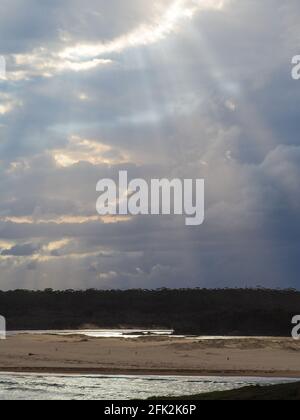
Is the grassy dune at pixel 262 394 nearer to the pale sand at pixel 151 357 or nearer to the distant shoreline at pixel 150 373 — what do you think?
the distant shoreline at pixel 150 373

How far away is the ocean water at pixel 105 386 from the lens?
3750 centimetres

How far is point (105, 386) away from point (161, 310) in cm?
8156

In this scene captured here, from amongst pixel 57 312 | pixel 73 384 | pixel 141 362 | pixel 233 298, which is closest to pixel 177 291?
pixel 233 298

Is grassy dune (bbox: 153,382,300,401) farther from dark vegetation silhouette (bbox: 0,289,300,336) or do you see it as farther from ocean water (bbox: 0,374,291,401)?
dark vegetation silhouette (bbox: 0,289,300,336)

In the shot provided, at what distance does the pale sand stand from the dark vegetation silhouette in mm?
23553

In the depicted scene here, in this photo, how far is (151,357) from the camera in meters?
58.2

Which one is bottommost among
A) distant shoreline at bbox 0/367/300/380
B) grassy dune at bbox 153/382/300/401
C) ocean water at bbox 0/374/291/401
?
ocean water at bbox 0/374/291/401

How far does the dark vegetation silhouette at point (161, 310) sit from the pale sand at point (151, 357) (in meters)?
23.6

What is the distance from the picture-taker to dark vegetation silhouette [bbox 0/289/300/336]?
9600cm
